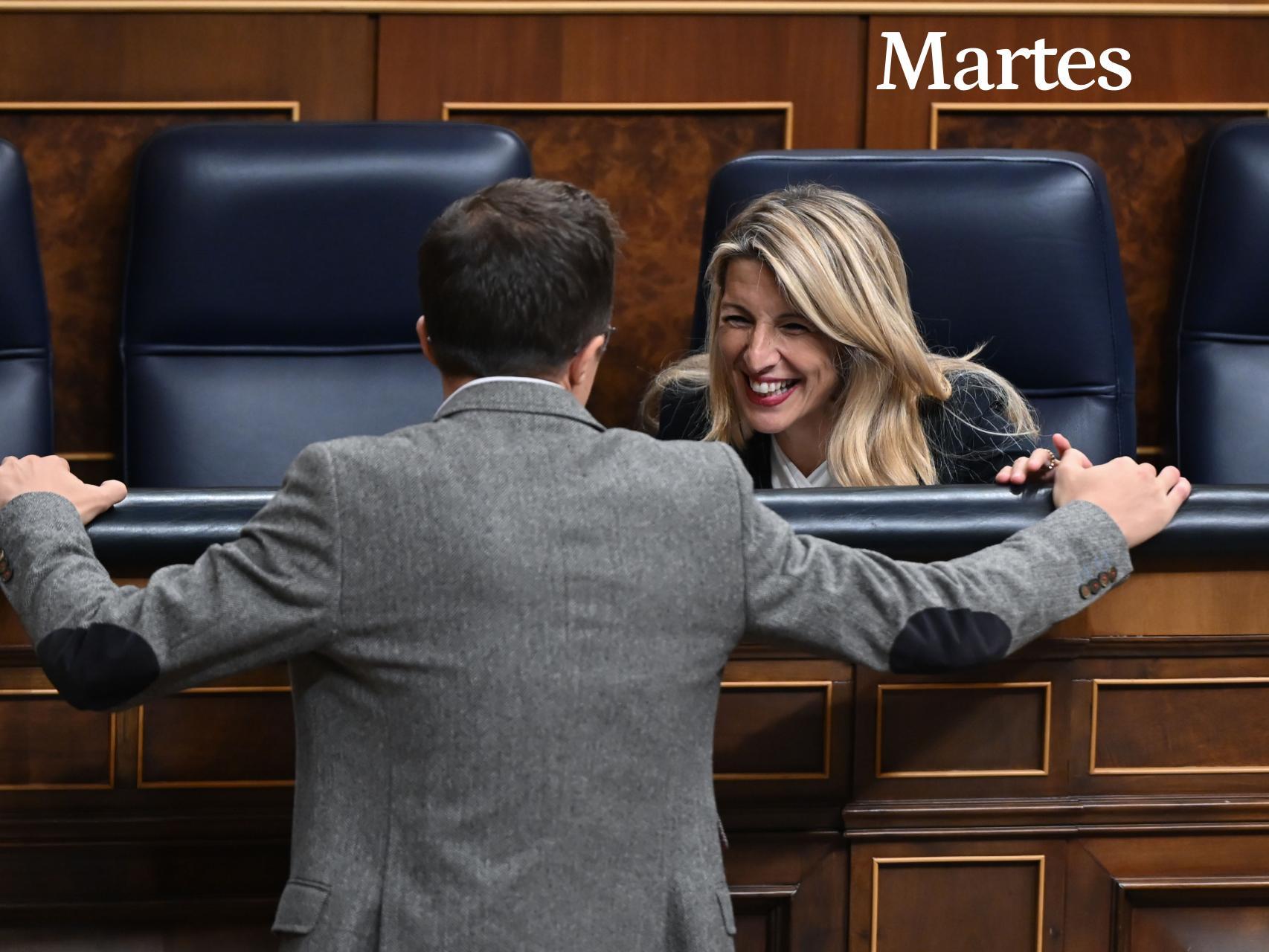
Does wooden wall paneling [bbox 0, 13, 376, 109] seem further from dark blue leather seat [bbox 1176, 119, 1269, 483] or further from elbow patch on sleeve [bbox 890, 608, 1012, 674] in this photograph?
elbow patch on sleeve [bbox 890, 608, 1012, 674]

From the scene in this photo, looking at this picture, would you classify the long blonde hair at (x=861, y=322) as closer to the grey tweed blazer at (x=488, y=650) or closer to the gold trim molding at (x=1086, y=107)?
the gold trim molding at (x=1086, y=107)

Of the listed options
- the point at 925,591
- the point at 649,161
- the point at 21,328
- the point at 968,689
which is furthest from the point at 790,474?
the point at 21,328

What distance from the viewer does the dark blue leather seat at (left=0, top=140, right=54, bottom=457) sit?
163 cm

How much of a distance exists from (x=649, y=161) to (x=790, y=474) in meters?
0.51

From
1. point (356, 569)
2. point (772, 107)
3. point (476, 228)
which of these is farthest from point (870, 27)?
point (356, 569)

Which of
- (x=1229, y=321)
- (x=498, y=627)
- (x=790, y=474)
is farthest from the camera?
(x=1229, y=321)

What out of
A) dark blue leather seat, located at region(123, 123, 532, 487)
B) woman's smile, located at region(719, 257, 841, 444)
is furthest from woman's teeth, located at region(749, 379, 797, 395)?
dark blue leather seat, located at region(123, 123, 532, 487)

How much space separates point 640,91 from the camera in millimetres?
1839

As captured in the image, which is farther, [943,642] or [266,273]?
[266,273]

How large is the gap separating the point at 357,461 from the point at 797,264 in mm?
813

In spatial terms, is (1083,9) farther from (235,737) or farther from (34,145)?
(235,737)

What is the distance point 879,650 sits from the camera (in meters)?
0.81

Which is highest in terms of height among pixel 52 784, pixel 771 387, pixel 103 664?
pixel 771 387

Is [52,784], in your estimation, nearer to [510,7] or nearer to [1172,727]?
[1172,727]
